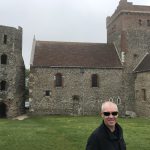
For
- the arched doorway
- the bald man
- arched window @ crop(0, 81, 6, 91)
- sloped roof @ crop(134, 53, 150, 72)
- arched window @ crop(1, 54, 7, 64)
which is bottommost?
the arched doorway

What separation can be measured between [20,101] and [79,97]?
7.59 metres

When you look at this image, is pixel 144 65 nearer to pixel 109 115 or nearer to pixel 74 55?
pixel 74 55

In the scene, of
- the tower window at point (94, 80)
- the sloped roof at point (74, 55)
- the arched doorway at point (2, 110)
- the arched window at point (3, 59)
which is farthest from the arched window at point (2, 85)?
the tower window at point (94, 80)

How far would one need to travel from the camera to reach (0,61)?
40.4 metres

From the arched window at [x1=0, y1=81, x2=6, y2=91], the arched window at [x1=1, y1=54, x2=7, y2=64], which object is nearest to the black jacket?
the arched window at [x1=0, y1=81, x2=6, y2=91]

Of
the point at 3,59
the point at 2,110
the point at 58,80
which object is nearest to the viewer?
the point at 58,80

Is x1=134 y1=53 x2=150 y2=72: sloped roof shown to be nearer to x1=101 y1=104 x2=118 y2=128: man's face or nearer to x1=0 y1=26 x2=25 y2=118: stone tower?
x1=0 y1=26 x2=25 y2=118: stone tower

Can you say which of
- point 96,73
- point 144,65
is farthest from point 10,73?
point 144,65

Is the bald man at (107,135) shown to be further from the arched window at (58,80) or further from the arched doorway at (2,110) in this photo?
the arched doorway at (2,110)

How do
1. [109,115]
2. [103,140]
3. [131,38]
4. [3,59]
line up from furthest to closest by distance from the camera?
[131,38], [3,59], [109,115], [103,140]

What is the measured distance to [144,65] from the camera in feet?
130

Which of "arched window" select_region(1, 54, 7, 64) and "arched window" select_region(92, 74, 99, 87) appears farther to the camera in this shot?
"arched window" select_region(1, 54, 7, 64)

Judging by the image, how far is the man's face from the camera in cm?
517

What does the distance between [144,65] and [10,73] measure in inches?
638
